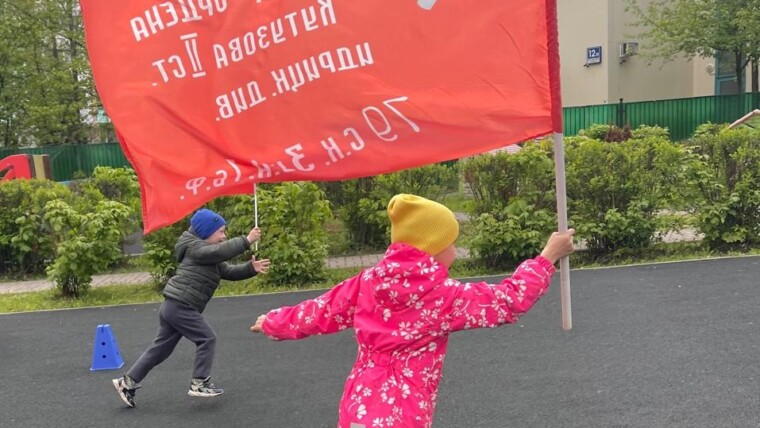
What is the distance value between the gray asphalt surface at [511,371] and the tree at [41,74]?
21349 mm

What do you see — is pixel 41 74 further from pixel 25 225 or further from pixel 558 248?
pixel 558 248

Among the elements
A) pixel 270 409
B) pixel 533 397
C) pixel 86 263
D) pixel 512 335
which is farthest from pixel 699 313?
pixel 86 263

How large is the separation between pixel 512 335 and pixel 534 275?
377cm

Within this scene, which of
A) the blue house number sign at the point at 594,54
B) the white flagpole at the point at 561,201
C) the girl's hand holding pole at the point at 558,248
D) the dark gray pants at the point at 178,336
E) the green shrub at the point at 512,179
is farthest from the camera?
the blue house number sign at the point at 594,54

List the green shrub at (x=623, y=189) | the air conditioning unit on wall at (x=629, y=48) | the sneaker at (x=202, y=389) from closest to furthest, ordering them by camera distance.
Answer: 1. the sneaker at (x=202, y=389)
2. the green shrub at (x=623, y=189)
3. the air conditioning unit on wall at (x=629, y=48)

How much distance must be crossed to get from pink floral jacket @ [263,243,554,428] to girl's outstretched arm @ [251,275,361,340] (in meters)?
0.17

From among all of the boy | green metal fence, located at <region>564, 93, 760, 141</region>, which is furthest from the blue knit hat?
green metal fence, located at <region>564, 93, 760, 141</region>

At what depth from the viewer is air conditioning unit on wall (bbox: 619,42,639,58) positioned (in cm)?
2501

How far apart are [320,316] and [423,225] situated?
1.98 feet

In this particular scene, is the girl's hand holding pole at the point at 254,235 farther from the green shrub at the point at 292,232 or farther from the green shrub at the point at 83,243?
the green shrub at the point at 83,243

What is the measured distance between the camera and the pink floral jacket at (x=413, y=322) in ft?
8.74

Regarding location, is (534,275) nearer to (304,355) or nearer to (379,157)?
(379,157)

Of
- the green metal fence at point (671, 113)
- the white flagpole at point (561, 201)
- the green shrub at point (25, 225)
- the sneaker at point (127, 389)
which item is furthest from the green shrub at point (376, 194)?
the green metal fence at point (671, 113)

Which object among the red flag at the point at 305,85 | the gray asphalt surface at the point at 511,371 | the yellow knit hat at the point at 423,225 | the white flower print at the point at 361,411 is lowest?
the gray asphalt surface at the point at 511,371
